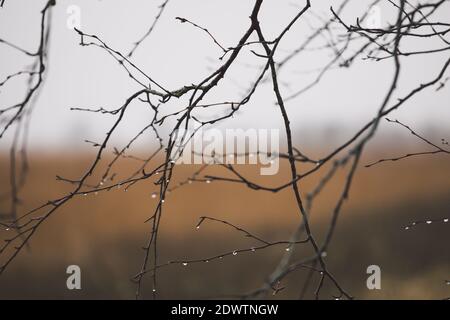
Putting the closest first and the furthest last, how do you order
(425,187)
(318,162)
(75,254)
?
(318,162), (75,254), (425,187)

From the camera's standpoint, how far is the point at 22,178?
0.88m

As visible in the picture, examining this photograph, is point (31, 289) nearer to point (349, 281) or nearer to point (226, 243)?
point (226, 243)

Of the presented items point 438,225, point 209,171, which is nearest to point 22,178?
point 209,171

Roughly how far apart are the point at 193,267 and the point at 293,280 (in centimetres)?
95

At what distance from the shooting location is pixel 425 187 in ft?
19.9

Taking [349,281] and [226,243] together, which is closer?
[349,281]

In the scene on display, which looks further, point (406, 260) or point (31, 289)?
point (406, 260)

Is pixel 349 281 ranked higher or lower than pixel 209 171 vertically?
lower

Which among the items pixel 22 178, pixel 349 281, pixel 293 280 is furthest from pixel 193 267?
pixel 22 178

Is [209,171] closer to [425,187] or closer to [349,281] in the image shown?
[349,281]
